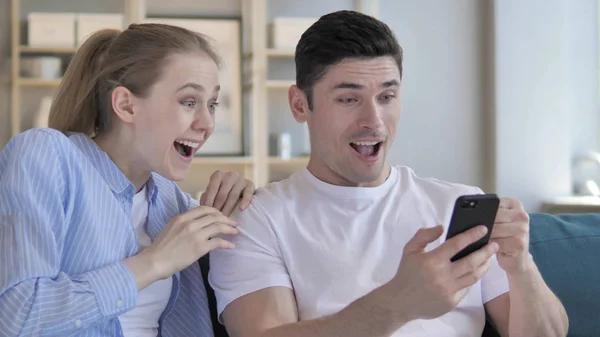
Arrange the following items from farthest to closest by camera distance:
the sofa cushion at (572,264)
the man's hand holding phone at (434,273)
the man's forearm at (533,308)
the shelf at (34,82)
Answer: the shelf at (34,82), the sofa cushion at (572,264), the man's forearm at (533,308), the man's hand holding phone at (434,273)

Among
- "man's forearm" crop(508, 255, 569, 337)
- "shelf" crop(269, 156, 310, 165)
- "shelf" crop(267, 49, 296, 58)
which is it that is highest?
"shelf" crop(267, 49, 296, 58)

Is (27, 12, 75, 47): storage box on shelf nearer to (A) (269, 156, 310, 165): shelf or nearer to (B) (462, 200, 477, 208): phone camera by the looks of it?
(A) (269, 156, 310, 165): shelf

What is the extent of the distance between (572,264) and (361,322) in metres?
0.63

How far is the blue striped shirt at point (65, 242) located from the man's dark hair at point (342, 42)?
1.48 feet

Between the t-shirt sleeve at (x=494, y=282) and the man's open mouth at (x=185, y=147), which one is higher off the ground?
the man's open mouth at (x=185, y=147)

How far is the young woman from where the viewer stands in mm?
1312

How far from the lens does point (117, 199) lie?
151 cm

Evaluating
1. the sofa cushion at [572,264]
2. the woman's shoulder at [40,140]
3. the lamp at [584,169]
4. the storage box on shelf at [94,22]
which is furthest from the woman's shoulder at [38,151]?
the lamp at [584,169]

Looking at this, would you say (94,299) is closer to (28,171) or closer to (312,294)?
(28,171)

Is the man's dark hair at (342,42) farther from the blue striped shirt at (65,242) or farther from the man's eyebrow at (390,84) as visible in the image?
the blue striped shirt at (65,242)

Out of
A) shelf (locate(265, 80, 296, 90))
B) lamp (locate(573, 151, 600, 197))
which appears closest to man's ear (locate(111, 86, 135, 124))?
shelf (locate(265, 80, 296, 90))

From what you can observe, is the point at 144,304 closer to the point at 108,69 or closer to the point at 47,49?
the point at 108,69

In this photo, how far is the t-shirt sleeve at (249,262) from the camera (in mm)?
1507

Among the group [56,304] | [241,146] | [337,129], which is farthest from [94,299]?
[241,146]
